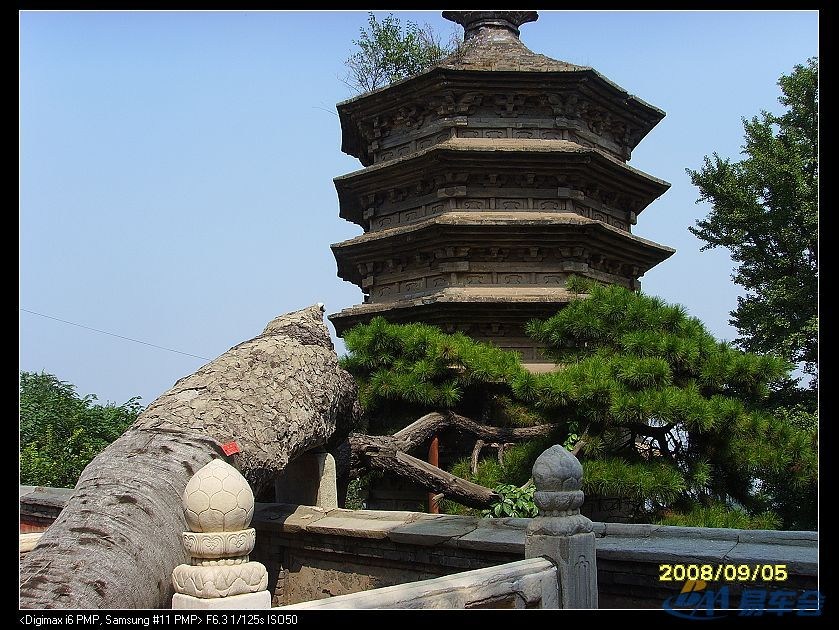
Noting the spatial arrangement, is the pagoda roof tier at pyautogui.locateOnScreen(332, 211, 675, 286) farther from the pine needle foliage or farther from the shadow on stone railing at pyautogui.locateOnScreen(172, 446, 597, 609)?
the shadow on stone railing at pyautogui.locateOnScreen(172, 446, 597, 609)

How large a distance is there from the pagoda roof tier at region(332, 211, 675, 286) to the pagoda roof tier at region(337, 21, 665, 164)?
1733 mm

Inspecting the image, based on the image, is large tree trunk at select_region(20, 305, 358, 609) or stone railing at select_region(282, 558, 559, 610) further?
large tree trunk at select_region(20, 305, 358, 609)

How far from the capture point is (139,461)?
5.12m

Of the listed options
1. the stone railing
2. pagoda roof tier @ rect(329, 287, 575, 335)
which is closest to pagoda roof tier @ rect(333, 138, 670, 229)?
pagoda roof tier @ rect(329, 287, 575, 335)

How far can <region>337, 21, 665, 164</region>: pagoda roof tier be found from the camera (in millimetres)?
11086

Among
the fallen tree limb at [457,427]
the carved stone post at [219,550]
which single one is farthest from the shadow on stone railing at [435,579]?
the fallen tree limb at [457,427]

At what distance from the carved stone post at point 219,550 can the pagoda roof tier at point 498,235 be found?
758 centimetres

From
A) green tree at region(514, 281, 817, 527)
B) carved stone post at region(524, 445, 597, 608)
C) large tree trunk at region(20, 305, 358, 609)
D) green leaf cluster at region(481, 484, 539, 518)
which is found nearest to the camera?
large tree trunk at region(20, 305, 358, 609)

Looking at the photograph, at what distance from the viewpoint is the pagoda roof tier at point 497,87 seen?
11.1 m

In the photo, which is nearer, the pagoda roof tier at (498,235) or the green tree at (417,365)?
the green tree at (417,365)

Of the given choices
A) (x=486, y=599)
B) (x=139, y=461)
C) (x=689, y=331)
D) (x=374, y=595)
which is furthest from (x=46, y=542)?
(x=689, y=331)

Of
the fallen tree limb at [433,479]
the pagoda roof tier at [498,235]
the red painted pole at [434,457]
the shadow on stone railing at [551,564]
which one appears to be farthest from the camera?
the pagoda roof tier at [498,235]

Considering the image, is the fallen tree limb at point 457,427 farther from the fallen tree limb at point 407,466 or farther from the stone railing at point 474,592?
the stone railing at point 474,592

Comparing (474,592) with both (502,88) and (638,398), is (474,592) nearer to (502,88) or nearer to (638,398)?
(638,398)
